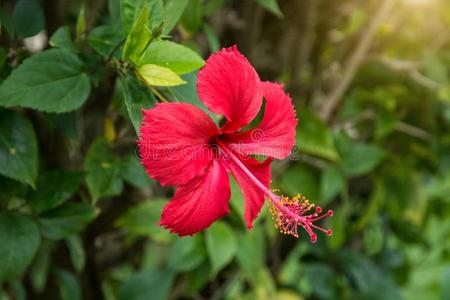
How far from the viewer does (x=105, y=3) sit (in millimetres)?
920

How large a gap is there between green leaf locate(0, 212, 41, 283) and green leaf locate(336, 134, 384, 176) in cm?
71

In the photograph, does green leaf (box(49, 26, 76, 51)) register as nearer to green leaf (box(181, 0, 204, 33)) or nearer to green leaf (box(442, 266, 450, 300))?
green leaf (box(181, 0, 204, 33))

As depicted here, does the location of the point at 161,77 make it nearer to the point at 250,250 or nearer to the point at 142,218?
the point at 142,218

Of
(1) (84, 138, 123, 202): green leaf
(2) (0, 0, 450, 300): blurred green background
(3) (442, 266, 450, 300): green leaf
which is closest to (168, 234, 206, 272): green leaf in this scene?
(2) (0, 0, 450, 300): blurred green background

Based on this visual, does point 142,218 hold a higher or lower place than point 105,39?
lower

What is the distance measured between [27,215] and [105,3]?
1.14 feet

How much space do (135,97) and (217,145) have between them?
0.09 metres

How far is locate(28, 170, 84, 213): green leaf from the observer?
0.76 m

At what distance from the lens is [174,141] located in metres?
0.51

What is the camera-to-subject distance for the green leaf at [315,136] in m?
1.19

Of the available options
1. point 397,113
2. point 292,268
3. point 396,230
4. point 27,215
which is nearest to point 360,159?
point 397,113

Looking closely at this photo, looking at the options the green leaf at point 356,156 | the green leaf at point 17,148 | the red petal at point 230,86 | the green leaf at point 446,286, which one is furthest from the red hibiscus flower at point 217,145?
the green leaf at point 446,286

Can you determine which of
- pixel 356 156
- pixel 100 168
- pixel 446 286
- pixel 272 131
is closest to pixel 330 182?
pixel 356 156

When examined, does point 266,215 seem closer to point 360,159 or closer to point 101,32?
point 360,159
